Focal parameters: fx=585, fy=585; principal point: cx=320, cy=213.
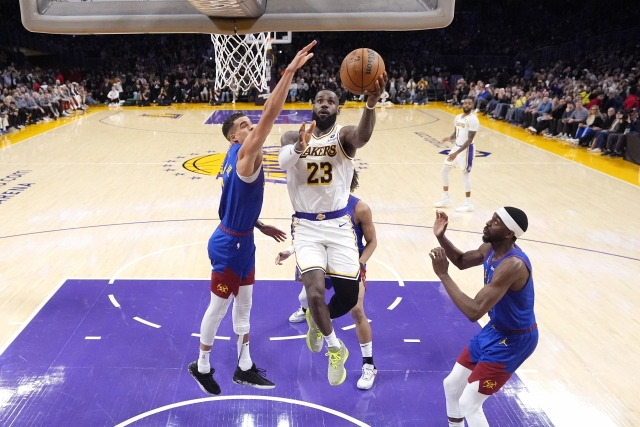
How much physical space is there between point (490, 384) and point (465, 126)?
6.53 meters

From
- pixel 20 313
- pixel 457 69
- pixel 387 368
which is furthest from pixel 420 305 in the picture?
pixel 457 69

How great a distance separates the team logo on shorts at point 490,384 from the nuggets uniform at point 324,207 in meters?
1.17

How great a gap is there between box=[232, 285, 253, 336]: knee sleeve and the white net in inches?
145

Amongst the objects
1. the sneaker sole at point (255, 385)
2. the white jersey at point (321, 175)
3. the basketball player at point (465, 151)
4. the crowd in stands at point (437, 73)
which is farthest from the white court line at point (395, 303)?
the crowd in stands at point (437, 73)

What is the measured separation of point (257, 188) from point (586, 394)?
119 inches

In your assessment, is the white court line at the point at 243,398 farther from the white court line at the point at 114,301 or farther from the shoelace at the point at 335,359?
the white court line at the point at 114,301

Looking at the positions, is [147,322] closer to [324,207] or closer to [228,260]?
[228,260]

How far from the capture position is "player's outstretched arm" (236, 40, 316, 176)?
347 cm

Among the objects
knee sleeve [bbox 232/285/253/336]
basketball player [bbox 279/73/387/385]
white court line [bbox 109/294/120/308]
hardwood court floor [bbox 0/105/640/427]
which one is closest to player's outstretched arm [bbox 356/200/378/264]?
basketball player [bbox 279/73/387/385]

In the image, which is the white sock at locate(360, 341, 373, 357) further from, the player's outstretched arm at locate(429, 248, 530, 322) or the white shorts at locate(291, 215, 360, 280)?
the player's outstretched arm at locate(429, 248, 530, 322)

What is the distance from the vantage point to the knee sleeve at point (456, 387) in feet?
12.3

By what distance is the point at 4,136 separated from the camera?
52.5 ft

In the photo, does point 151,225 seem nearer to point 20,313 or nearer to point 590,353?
point 20,313

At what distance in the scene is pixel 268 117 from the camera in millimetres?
3600
